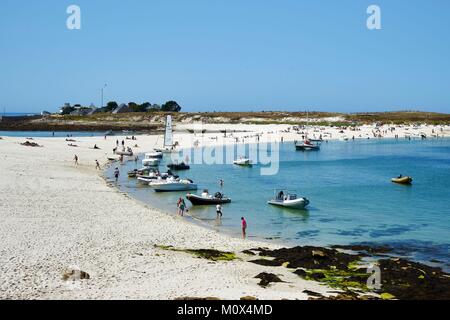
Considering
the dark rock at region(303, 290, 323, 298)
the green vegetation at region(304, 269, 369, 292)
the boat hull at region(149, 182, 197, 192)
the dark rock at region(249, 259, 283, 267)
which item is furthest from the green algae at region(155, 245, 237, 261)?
the boat hull at region(149, 182, 197, 192)

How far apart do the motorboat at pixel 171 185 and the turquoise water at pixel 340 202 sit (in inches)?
34.5

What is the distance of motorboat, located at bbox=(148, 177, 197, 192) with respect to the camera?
41312 mm

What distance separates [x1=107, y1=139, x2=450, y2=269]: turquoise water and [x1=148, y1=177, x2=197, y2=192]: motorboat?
88 cm

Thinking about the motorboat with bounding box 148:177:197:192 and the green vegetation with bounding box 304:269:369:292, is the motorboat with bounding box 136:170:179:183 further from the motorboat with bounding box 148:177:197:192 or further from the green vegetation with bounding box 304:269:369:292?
the green vegetation with bounding box 304:269:369:292

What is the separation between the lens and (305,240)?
25875 millimetres

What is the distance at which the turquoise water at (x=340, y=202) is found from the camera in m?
26.8

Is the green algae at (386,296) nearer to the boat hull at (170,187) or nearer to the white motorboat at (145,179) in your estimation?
the boat hull at (170,187)

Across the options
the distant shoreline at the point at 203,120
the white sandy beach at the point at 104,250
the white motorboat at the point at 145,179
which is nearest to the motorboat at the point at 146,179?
the white motorboat at the point at 145,179
